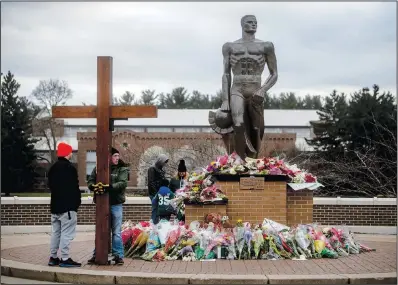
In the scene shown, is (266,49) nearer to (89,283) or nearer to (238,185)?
(238,185)

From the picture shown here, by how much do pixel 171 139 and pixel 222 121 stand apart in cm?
3055

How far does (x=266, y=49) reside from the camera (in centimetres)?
1345

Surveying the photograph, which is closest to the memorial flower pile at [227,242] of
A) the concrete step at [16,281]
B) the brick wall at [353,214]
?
the concrete step at [16,281]

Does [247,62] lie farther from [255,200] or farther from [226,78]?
[255,200]

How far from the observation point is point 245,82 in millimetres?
13445

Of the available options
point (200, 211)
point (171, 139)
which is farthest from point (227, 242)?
point (171, 139)

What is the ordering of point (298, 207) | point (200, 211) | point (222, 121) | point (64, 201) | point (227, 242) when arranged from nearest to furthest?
point (64, 201)
point (227, 242)
point (200, 211)
point (298, 207)
point (222, 121)

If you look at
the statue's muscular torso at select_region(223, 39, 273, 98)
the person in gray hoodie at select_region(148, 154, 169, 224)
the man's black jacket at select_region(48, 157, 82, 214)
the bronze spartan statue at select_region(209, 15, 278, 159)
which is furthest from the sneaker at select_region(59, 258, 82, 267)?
the statue's muscular torso at select_region(223, 39, 273, 98)

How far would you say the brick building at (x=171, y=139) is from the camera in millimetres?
35531

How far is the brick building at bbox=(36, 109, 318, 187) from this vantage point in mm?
35531

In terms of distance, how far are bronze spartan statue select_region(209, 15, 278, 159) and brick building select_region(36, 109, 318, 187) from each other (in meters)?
16.2

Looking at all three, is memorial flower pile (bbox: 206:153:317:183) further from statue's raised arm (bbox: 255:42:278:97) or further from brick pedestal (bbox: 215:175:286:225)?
statue's raised arm (bbox: 255:42:278:97)

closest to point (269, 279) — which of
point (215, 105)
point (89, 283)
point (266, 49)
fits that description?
point (89, 283)

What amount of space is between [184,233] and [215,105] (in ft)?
233
